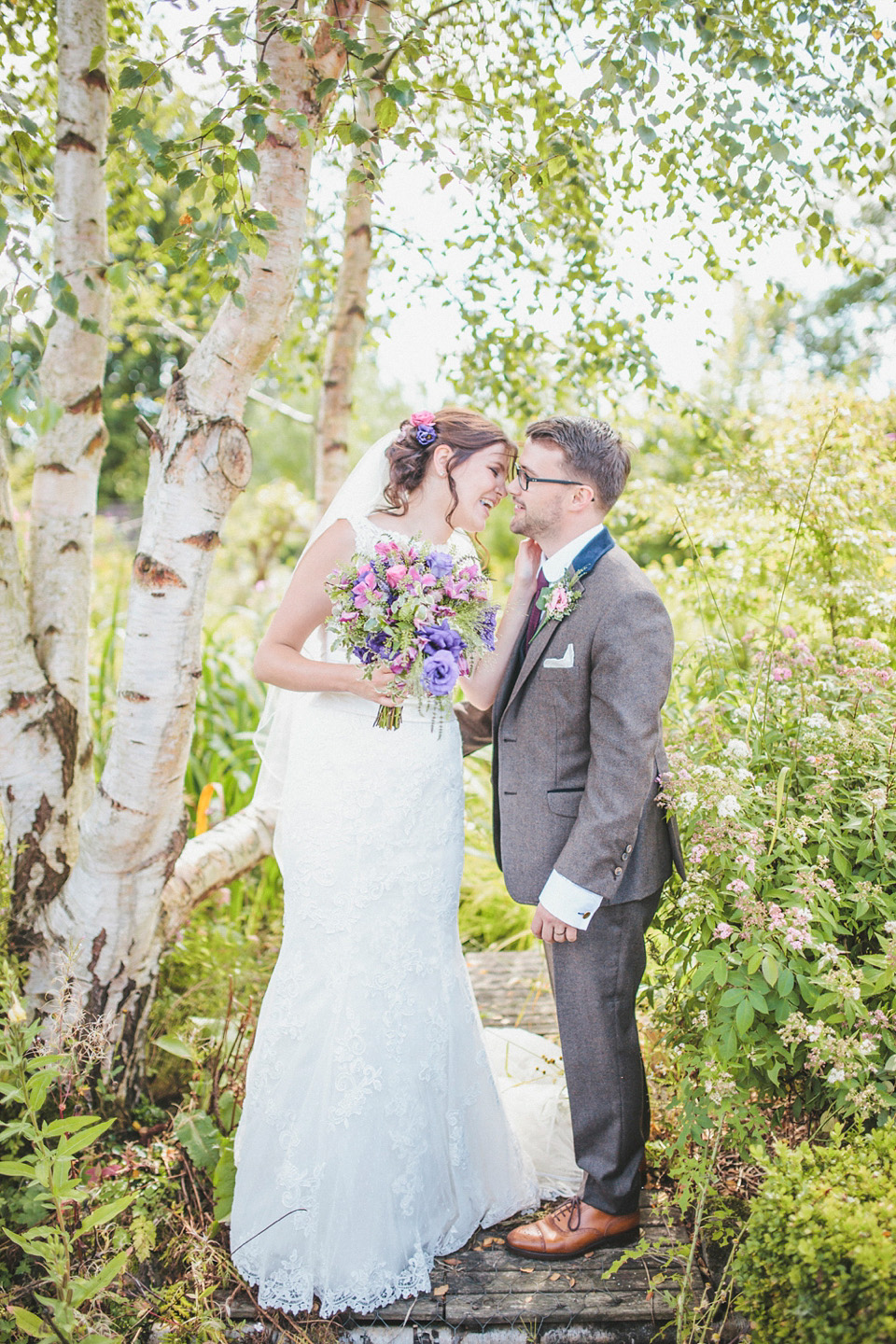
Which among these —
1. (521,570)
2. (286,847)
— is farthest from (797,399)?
(286,847)

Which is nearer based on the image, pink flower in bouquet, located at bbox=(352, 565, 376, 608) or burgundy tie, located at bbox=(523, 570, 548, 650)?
pink flower in bouquet, located at bbox=(352, 565, 376, 608)

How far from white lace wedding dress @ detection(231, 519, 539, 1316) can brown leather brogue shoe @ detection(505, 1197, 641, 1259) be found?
0.16 metres

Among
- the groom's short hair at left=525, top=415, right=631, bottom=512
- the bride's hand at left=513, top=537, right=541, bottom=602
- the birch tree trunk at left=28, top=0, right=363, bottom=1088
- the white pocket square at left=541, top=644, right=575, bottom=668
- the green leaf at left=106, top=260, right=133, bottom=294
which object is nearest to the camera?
the green leaf at left=106, top=260, right=133, bottom=294

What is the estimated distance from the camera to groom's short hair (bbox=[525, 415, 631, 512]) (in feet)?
8.31

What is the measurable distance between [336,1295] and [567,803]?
144 centimetres

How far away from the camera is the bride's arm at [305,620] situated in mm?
2555

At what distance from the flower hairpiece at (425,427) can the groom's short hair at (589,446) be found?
1.04 ft

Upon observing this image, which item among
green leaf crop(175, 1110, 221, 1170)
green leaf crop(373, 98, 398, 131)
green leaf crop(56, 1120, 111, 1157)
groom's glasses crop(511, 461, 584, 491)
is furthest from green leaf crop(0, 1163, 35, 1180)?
green leaf crop(373, 98, 398, 131)

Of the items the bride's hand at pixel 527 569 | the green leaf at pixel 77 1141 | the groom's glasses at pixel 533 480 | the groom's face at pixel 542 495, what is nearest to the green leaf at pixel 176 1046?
the green leaf at pixel 77 1141

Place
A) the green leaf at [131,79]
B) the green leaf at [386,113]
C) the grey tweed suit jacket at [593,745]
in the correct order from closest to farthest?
1. the green leaf at [131,79]
2. the green leaf at [386,113]
3. the grey tweed suit jacket at [593,745]

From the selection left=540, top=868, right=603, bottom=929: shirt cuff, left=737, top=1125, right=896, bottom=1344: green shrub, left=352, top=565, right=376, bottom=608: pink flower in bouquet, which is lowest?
left=737, top=1125, right=896, bottom=1344: green shrub

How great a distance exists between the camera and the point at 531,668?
2500 mm

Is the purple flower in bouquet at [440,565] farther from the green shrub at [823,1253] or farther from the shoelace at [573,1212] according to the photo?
the shoelace at [573,1212]

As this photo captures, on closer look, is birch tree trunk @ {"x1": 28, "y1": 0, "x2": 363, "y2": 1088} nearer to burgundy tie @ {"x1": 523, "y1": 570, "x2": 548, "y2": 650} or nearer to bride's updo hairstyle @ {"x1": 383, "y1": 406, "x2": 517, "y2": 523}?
bride's updo hairstyle @ {"x1": 383, "y1": 406, "x2": 517, "y2": 523}
